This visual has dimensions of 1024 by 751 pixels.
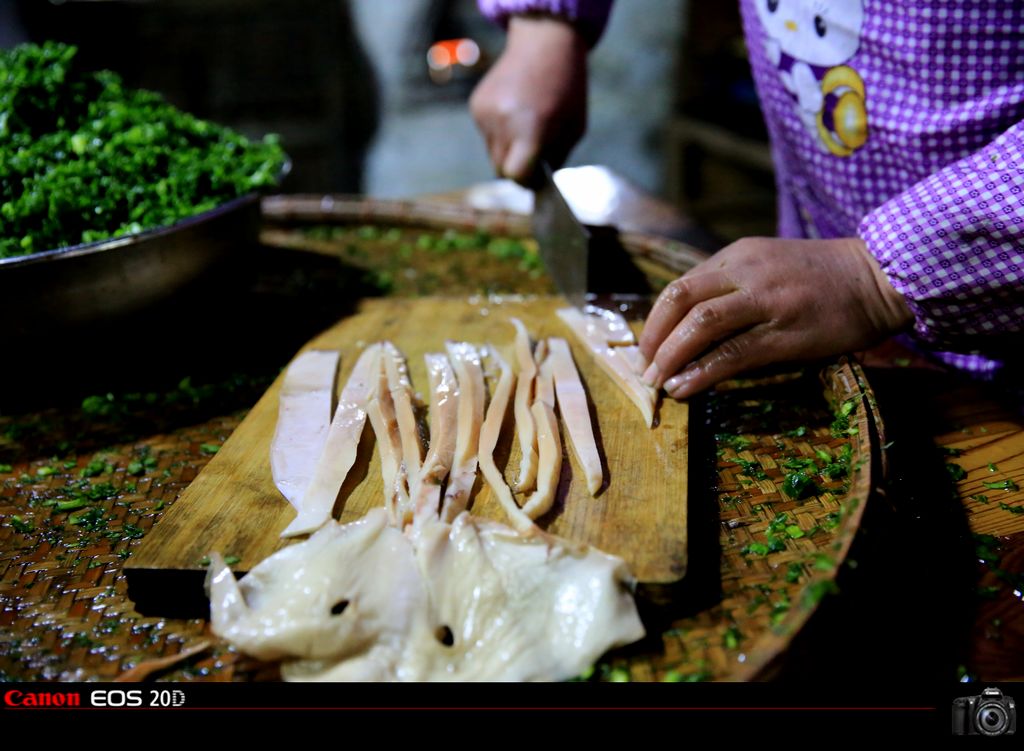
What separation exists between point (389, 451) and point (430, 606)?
0.41m

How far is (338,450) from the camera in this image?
152 cm

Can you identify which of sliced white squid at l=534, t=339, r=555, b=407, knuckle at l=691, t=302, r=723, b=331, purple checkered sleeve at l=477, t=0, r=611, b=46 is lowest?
sliced white squid at l=534, t=339, r=555, b=407

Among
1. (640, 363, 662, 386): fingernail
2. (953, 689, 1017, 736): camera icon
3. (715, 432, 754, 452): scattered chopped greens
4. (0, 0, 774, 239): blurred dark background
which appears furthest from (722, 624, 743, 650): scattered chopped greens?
(0, 0, 774, 239): blurred dark background

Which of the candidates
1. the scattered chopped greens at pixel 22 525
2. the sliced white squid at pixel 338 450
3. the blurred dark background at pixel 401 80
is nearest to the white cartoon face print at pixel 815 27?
the sliced white squid at pixel 338 450

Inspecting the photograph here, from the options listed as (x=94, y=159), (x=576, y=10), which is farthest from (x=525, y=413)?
(x=576, y=10)

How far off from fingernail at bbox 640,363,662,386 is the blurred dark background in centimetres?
397

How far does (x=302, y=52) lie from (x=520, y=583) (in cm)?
686

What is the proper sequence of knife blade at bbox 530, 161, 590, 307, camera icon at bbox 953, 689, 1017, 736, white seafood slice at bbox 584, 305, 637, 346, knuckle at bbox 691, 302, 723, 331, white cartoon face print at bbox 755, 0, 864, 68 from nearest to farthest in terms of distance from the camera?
camera icon at bbox 953, 689, 1017, 736
knuckle at bbox 691, 302, 723, 331
white cartoon face print at bbox 755, 0, 864, 68
white seafood slice at bbox 584, 305, 637, 346
knife blade at bbox 530, 161, 590, 307

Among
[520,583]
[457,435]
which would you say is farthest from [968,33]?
[520,583]

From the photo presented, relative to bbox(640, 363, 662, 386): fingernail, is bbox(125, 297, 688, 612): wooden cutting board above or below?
below

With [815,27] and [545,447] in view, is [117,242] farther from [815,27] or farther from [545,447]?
[815,27]

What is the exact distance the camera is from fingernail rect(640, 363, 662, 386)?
1.67m

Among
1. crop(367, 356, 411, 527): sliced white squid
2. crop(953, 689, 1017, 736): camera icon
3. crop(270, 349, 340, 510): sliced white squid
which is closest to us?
crop(953, 689, 1017, 736): camera icon

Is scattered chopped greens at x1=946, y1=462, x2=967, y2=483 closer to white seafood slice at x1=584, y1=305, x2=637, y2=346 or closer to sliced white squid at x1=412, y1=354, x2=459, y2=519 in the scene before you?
white seafood slice at x1=584, y1=305, x2=637, y2=346
